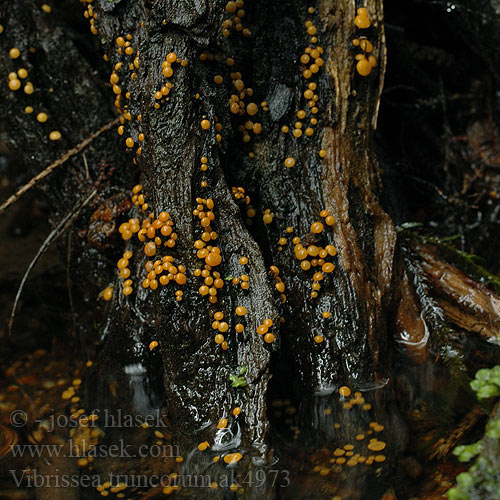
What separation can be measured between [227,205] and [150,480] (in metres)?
1.39

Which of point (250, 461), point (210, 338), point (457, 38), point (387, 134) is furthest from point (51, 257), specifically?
point (457, 38)

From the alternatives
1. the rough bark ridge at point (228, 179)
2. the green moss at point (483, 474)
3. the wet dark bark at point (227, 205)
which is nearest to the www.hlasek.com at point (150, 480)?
the wet dark bark at point (227, 205)

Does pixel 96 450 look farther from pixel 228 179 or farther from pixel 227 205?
pixel 228 179

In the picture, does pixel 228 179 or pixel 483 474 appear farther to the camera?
pixel 228 179

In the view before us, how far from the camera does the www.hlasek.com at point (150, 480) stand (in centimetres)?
244

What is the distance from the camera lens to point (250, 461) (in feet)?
8.14

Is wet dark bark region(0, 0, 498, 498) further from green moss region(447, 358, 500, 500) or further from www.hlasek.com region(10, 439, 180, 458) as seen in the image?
green moss region(447, 358, 500, 500)

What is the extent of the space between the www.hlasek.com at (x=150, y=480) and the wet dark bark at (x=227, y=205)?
6 cm

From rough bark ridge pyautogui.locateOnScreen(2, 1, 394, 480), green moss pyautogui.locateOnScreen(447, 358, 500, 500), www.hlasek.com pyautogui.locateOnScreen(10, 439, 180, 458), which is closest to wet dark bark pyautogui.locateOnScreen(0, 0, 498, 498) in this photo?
rough bark ridge pyautogui.locateOnScreen(2, 1, 394, 480)

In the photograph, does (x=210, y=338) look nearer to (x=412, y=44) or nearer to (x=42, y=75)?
(x=42, y=75)

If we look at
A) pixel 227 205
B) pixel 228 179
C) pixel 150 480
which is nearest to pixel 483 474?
pixel 150 480

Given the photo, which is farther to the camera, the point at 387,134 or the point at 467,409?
the point at 387,134

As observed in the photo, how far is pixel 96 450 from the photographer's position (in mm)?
2688

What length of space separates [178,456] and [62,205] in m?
1.72
